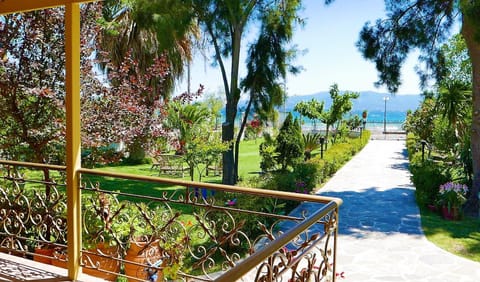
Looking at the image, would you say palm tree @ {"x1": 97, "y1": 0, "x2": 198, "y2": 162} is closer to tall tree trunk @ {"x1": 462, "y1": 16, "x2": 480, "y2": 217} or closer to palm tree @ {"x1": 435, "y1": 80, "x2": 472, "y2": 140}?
tall tree trunk @ {"x1": 462, "y1": 16, "x2": 480, "y2": 217}

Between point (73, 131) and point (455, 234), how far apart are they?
6109 mm

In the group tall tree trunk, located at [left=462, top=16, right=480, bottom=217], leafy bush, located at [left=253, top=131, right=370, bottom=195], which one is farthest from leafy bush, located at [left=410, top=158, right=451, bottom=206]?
leafy bush, located at [left=253, top=131, right=370, bottom=195]

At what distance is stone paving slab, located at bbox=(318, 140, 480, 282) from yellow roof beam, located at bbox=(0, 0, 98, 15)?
13.6ft

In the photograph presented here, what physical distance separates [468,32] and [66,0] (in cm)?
762

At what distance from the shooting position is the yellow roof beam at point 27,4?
322 centimetres

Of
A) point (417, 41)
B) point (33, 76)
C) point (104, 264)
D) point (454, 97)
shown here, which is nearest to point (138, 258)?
point (104, 264)

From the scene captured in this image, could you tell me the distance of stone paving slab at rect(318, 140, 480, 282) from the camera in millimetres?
4930

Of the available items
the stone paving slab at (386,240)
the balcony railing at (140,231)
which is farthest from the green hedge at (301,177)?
the balcony railing at (140,231)

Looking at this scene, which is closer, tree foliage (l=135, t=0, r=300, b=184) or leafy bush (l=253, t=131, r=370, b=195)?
leafy bush (l=253, t=131, r=370, b=195)

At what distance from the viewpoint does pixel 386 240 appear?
6258mm

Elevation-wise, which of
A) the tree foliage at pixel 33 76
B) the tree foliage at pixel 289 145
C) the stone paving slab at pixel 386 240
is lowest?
the stone paving slab at pixel 386 240

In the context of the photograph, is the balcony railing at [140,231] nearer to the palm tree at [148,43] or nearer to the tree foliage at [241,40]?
the tree foliage at [241,40]

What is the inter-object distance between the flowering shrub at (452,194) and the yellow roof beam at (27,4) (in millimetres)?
7115

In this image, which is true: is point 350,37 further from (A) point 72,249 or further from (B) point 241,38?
(A) point 72,249
